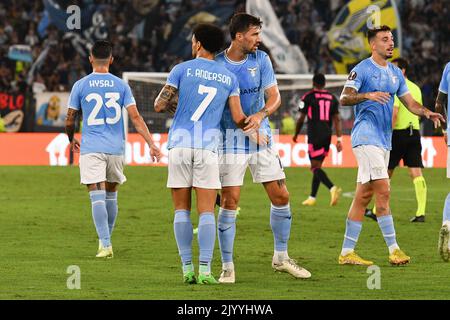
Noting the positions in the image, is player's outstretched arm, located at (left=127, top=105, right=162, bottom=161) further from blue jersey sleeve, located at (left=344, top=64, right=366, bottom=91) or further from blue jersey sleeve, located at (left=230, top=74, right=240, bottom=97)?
blue jersey sleeve, located at (left=344, top=64, right=366, bottom=91)

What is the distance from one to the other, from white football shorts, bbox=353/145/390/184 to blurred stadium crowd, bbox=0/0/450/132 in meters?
21.5

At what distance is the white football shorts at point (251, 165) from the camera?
11.0m

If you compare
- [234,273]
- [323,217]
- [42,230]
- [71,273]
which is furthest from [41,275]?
[323,217]

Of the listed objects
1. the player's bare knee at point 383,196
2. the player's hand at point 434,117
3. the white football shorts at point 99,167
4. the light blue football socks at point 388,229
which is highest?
the player's hand at point 434,117

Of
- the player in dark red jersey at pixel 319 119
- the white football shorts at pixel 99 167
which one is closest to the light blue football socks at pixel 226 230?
the white football shorts at pixel 99 167

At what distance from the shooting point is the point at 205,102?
34.1 ft

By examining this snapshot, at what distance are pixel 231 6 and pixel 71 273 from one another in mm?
24848

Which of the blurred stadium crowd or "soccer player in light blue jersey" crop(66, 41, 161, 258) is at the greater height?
the blurred stadium crowd

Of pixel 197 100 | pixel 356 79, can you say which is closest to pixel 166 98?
pixel 197 100

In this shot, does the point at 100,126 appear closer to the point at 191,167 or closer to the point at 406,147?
the point at 191,167

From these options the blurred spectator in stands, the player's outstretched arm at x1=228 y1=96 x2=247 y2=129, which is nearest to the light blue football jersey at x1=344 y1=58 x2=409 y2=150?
the player's outstretched arm at x1=228 y1=96 x2=247 y2=129

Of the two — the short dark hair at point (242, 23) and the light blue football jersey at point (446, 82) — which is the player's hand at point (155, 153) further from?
the light blue football jersey at point (446, 82)

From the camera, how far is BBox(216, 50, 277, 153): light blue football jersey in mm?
11008

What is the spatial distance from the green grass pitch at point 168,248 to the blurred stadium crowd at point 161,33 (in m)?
10.7
